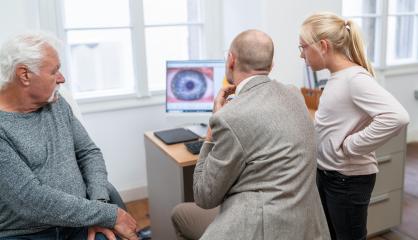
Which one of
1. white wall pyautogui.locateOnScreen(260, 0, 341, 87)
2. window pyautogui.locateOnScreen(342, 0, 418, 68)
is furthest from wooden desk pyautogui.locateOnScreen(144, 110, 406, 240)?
window pyautogui.locateOnScreen(342, 0, 418, 68)

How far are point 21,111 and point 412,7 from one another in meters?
4.03

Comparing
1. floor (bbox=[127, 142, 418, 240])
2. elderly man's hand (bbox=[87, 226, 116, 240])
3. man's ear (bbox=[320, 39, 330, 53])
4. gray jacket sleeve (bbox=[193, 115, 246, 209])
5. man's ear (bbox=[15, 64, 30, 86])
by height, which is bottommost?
floor (bbox=[127, 142, 418, 240])

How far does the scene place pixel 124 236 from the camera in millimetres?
1561

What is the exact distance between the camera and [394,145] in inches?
96.0

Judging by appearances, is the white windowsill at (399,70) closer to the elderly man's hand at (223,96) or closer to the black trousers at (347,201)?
the black trousers at (347,201)

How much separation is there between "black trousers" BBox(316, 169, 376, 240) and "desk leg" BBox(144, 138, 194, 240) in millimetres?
695

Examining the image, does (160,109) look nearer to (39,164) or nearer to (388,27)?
(39,164)

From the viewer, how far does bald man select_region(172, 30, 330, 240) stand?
124 cm

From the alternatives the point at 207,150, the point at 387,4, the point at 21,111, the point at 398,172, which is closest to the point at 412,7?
the point at 387,4

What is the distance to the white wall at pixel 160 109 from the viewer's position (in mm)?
2947

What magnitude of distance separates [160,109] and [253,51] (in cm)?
190

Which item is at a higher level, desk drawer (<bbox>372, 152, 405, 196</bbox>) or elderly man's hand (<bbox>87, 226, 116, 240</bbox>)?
elderly man's hand (<bbox>87, 226, 116, 240</bbox>)

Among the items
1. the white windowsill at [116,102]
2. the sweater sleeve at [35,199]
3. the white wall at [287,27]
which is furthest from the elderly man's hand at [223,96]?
the white windowsill at [116,102]

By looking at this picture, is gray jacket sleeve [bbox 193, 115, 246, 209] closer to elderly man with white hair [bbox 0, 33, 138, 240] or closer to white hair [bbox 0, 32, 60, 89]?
elderly man with white hair [bbox 0, 33, 138, 240]
